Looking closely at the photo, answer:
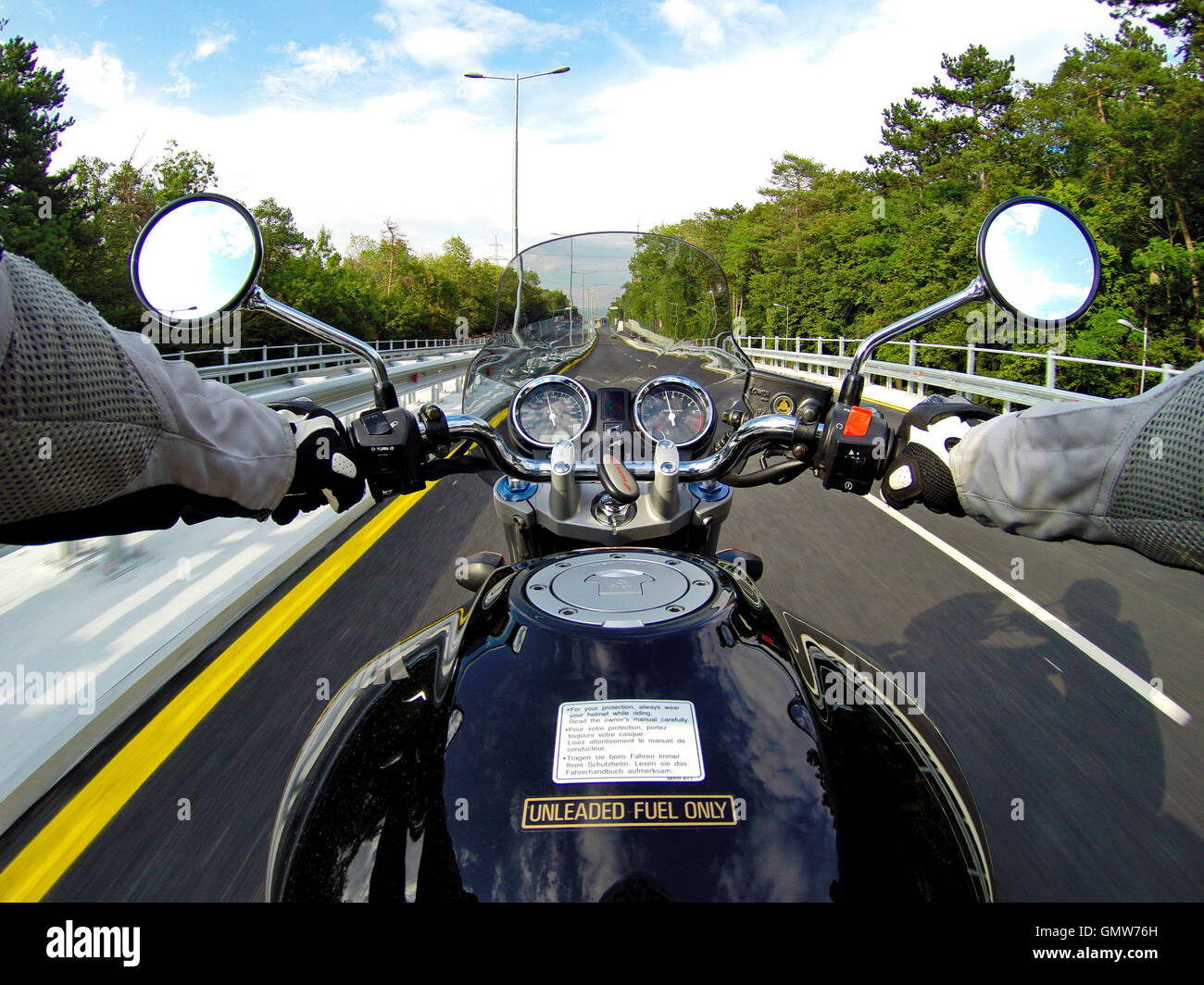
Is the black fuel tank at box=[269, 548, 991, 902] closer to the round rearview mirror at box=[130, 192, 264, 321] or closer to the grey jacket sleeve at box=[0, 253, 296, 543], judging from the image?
the grey jacket sleeve at box=[0, 253, 296, 543]

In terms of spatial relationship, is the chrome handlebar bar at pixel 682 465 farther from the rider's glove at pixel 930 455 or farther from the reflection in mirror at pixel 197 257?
the reflection in mirror at pixel 197 257

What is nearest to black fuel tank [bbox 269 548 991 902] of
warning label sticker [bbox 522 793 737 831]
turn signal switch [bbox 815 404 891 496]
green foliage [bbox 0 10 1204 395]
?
warning label sticker [bbox 522 793 737 831]

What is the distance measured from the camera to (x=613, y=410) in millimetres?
2807

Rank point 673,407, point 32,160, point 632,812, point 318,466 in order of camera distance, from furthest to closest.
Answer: point 32,160
point 673,407
point 318,466
point 632,812

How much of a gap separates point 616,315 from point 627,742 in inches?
102

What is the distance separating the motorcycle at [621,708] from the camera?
989 millimetres

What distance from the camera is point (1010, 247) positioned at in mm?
1861

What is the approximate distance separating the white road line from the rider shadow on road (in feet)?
0.18

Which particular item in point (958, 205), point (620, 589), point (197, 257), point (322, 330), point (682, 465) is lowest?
point (620, 589)

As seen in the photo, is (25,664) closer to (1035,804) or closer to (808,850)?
(808,850)

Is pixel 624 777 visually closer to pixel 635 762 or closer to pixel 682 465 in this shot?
pixel 635 762

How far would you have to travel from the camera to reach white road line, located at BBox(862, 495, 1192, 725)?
3.11m

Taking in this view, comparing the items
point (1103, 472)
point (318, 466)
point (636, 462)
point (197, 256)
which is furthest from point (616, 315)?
point (1103, 472)
